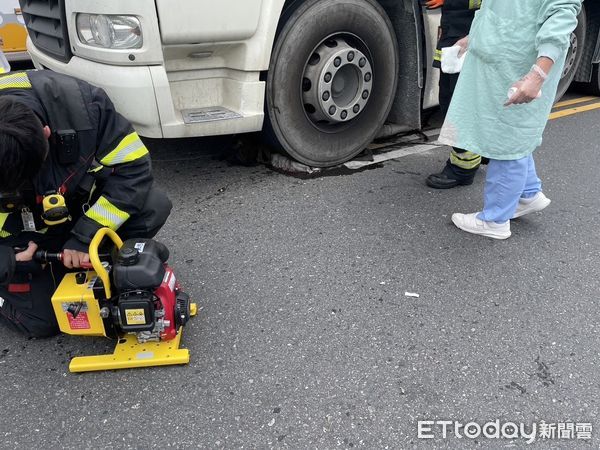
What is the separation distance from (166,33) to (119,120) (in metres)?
0.75

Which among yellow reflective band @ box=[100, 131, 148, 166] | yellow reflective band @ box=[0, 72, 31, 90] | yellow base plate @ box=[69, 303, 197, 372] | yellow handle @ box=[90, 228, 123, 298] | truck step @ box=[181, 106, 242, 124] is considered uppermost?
yellow reflective band @ box=[0, 72, 31, 90]

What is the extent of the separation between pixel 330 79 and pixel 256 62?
0.55 m

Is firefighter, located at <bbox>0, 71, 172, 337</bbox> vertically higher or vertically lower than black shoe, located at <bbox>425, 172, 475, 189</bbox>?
higher

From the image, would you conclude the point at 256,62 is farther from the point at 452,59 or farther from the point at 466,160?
the point at 466,160

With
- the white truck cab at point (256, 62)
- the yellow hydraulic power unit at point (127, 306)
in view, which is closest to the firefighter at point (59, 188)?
the yellow hydraulic power unit at point (127, 306)

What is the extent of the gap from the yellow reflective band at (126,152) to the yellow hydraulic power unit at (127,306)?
0.87ft

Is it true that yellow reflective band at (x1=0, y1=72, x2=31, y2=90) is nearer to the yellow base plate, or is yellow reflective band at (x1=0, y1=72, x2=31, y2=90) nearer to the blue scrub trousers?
the yellow base plate

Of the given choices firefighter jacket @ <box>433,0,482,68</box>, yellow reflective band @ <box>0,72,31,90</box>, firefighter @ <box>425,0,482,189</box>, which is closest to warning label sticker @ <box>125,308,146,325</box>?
yellow reflective band @ <box>0,72,31,90</box>

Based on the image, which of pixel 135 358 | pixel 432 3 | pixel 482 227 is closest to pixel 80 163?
pixel 135 358

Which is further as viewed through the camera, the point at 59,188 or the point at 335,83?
the point at 335,83

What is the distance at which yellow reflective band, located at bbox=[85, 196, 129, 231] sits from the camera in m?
1.95

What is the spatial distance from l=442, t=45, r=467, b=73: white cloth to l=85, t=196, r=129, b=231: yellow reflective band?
6.65ft

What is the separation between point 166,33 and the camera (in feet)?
8.24

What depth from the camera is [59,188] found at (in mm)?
1874
